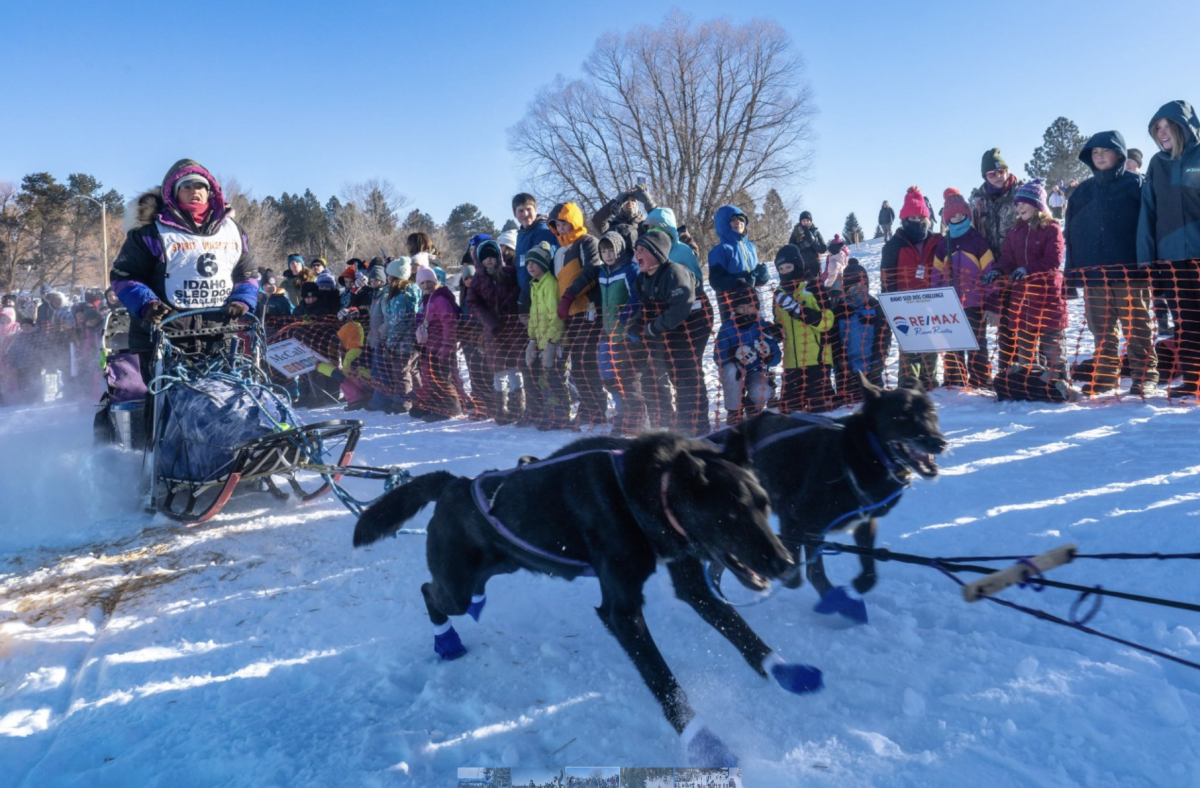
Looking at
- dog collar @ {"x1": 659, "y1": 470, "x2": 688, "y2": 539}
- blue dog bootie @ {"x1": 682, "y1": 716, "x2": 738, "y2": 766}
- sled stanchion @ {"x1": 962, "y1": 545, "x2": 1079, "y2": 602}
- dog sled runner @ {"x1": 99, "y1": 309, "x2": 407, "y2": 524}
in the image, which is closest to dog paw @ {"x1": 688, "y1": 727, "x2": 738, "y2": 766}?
blue dog bootie @ {"x1": 682, "y1": 716, "x2": 738, "y2": 766}

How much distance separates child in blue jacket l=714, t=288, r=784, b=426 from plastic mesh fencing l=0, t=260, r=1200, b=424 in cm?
1

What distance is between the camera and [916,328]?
20.6 feet

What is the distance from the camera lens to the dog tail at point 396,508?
9.66 ft

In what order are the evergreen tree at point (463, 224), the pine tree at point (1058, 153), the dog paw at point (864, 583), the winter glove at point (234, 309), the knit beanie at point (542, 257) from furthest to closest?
the evergreen tree at point (463, 224) → the pine tree at point (1058, 153) → the knit beanie at point (542, 257) → the winter glove at point (234, 309) → the dog paw at point (864, 583)

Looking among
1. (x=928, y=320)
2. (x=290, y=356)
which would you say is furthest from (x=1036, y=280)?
(x=290, y=356)

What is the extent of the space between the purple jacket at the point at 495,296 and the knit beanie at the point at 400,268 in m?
1.49

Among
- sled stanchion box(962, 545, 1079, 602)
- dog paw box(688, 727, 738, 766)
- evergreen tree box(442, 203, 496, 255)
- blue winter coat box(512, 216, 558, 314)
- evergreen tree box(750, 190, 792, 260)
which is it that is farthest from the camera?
evergreen tree box(442, 203, 496, 255)

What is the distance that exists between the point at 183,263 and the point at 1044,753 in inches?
206

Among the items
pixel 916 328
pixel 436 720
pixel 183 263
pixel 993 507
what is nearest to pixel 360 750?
pixel 436 720

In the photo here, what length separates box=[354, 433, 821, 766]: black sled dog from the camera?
224 cm

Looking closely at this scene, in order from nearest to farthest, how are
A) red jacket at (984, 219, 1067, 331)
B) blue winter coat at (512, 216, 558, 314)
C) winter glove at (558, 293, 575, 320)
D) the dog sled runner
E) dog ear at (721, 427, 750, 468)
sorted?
dog ear at (721, 427, 750, 468) → the dog sled runner → red jacket at (984, 219, 1067, 331) → winter glove at (558, 293, 575, 320) → blue winter coat at (512, 216, 558, 314)

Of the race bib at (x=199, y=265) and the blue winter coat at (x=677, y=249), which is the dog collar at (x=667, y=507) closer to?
the race bib at (x=199, y=265)

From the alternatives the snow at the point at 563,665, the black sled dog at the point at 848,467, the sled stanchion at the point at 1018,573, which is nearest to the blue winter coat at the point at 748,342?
the snow at the point at 563,665

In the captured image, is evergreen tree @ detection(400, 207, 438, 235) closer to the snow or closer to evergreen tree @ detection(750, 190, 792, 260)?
evergreen tree @ detection(750, 190, 792, 260)
